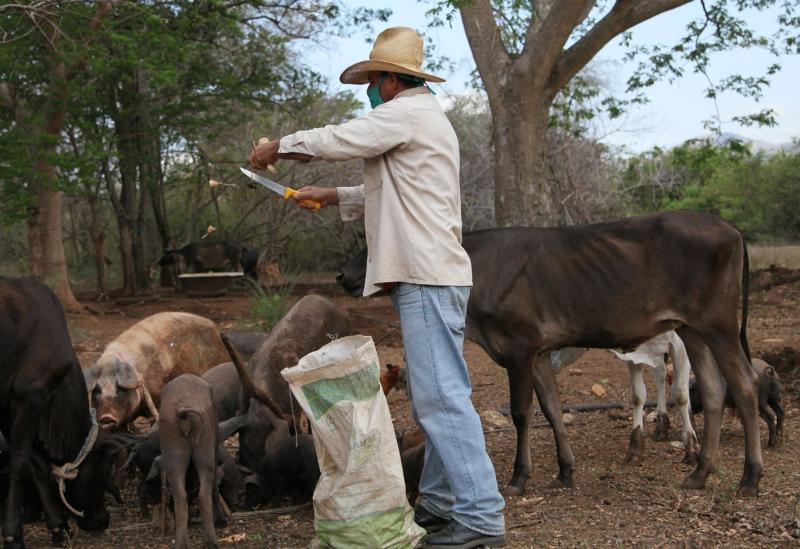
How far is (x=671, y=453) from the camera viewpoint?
6.49m

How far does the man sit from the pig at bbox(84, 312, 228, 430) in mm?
2917

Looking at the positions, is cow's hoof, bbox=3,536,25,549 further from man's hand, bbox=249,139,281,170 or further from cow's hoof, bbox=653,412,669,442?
cow's hoof, bbox=653,412,669,442

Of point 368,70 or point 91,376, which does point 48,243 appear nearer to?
point 91,376

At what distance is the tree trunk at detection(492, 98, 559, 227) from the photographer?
10.9 m

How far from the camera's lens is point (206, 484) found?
4574 mm

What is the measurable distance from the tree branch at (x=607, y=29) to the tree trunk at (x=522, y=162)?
1.56ft

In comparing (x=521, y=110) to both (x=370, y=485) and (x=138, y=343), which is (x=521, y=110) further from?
(x=370, y=485)

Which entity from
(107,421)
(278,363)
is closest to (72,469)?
(107,421)

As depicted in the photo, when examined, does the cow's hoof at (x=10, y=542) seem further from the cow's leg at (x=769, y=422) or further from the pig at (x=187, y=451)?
the cow's leg at (x=769, y=422)

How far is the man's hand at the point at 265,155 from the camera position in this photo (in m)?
4.29

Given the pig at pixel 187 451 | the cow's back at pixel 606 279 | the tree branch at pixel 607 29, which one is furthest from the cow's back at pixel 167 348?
the tree branch at pixel 607 29

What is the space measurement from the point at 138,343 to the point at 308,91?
442 inches

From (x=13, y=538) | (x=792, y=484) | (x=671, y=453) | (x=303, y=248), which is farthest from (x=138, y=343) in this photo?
(x=303, y=248)

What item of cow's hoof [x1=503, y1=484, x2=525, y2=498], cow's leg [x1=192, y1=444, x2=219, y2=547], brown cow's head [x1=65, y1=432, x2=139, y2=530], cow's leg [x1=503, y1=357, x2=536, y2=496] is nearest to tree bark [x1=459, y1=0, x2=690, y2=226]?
cow's leg [x1=503, y1=357, x2=536, y2=496]
